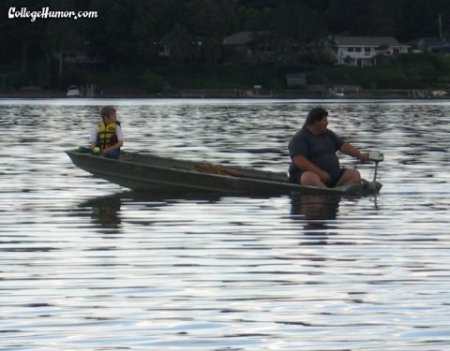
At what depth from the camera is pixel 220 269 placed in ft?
59.2

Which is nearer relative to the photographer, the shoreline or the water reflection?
the water reflection

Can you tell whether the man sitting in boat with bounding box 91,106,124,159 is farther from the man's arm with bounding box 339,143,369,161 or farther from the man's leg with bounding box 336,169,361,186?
the man's arm with bounding box 339,143,369,161

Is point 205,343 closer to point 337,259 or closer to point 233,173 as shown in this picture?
point 337,259

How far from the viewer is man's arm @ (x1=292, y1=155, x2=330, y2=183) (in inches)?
1051

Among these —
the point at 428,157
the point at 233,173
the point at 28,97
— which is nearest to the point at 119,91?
the point at 28,97

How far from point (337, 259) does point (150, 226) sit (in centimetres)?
478

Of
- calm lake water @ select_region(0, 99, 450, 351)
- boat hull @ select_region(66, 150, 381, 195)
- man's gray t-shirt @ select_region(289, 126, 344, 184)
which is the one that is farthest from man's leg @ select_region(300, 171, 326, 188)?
boat hull @ select_region(66, 150, 381, 195)

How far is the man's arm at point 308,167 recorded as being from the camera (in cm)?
2670

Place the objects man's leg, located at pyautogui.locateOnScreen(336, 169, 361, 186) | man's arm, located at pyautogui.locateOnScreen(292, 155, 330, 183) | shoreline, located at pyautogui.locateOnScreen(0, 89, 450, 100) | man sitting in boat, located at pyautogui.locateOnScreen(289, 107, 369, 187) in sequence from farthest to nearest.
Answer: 1. shoreline, located at pyautogui.locateOnScreen(0, 89, 450, 100)
2. man's leg, located at pyautogui.locateOnScreen(336, 169, 361, 186)
3. man's arm, located at pyautogui.locateOnScreen(292, 155, 330, 183)
4. man sitting in boat, located at pyautogui.locateOnScreen(289, 107, 369, 187)

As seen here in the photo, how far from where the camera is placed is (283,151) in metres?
46.9

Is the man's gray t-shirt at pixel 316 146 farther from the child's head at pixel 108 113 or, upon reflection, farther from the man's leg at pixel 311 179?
the child's head at pixel 108 113

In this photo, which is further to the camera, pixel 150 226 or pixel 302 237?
pixel 150 226

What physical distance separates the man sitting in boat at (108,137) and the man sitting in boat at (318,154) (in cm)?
332

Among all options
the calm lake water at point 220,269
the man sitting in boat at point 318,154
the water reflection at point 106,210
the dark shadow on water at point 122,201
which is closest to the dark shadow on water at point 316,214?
the calm lake water at point 220,269
